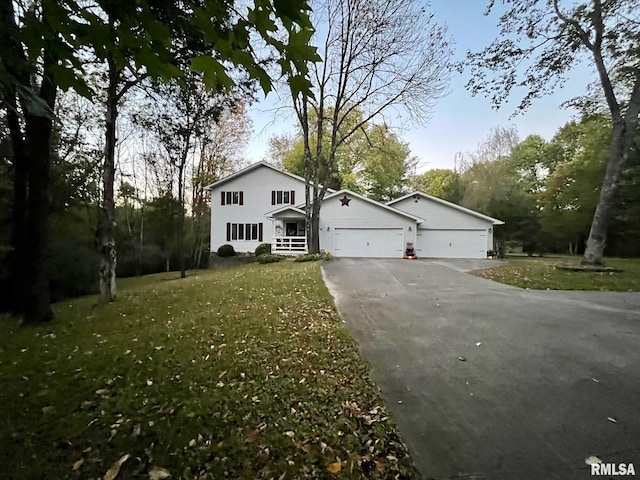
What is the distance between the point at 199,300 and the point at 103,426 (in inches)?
205

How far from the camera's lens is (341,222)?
70.7 ft

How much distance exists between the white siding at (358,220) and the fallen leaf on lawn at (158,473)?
19512 millimetres

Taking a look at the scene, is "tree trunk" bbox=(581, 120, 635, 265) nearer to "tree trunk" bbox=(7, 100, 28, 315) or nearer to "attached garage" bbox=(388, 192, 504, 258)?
"attached garage" bbox=(388, 192, 504, 258)

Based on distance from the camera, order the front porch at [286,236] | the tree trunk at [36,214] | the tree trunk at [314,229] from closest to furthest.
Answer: the tree trunk at [36,214]
the tree trunk at [314,229]
the front porch at [286,236]

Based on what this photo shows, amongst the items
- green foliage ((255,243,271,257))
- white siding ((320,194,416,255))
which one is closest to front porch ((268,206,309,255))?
green foliage ((255,243,271,257))

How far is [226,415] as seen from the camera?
2641 mm

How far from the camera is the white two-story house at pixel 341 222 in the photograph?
70.2 ft

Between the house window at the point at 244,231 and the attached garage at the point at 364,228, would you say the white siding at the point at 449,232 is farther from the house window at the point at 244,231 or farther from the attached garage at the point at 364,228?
the house window at the point at 244,231

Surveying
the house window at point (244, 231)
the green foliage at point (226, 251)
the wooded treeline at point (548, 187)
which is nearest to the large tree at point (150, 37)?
the wooded treeline at point (548, 187)

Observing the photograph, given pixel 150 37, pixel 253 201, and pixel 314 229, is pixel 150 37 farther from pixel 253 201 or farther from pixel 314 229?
pixel 253 201

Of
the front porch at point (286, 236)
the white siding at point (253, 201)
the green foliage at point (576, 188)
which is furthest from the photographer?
the white siding at point (253, 201)

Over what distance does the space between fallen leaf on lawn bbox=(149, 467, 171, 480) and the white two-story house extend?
63.7ft

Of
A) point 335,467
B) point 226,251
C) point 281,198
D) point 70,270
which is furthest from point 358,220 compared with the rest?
point 335,467

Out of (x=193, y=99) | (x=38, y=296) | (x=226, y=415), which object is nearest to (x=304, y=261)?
(x=193, y=99)
